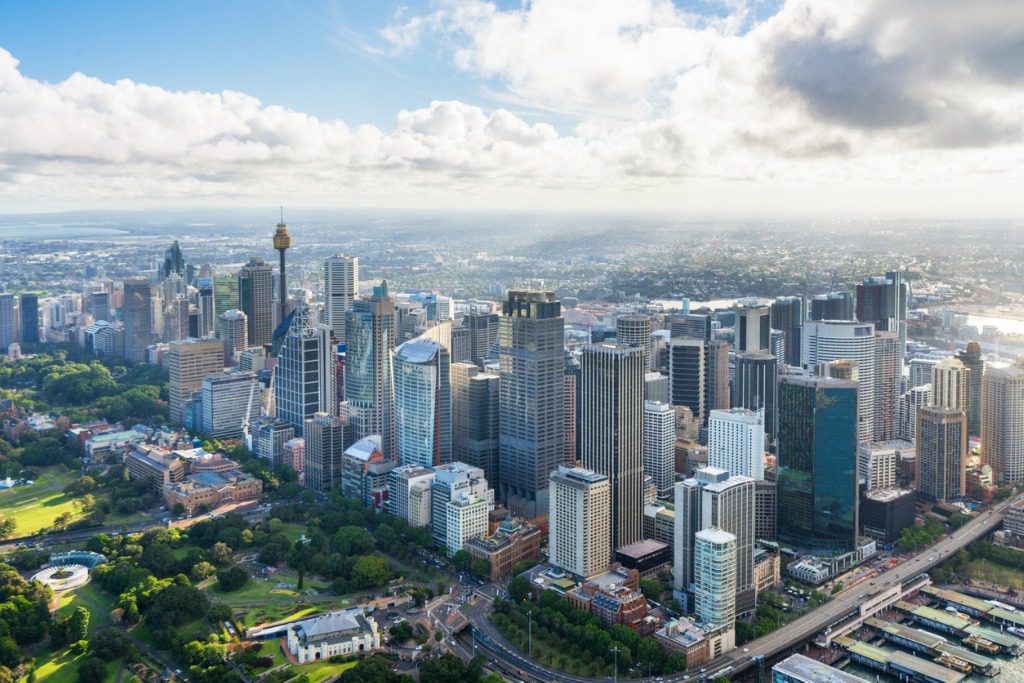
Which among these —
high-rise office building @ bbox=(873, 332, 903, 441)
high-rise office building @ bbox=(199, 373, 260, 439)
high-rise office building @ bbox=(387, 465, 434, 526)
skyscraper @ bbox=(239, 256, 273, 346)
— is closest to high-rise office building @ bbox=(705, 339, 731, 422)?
high-rise office building @ bbox=(873, 332, 903, 441)

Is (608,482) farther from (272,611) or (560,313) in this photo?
(272,611)

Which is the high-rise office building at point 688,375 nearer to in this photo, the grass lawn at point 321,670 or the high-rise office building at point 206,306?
the grass lawn at point 321,670

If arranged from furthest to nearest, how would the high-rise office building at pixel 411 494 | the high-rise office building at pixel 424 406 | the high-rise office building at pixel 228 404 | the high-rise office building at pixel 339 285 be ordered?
the high-rise office building at pixel 339 285 < the high-rise office building at pixel 228 404 < the high-rise office building at pixel 424 406 < the high-rise office building at pixel 411 494

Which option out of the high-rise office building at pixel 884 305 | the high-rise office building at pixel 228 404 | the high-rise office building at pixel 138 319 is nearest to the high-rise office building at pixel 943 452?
the high-rise office building at pixel 884 305

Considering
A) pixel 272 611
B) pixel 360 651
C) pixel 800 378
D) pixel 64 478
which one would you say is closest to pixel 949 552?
pixel 800 378

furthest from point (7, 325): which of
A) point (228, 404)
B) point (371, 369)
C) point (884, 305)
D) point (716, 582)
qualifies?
point (884, 305)

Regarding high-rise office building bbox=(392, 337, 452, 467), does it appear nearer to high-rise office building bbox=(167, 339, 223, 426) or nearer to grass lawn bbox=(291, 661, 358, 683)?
grass lawn bbox=(291, 661, 358, 683)
